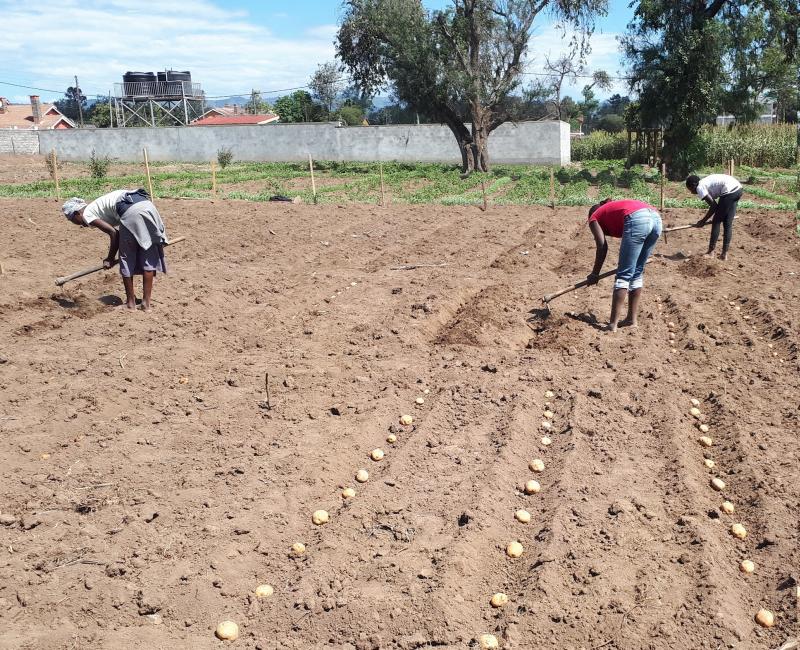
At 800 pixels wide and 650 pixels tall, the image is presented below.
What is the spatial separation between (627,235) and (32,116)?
193 ft

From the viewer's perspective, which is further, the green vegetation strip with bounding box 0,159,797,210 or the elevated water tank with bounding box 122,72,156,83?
the elevated water tank with bounding box 122,72,156,83

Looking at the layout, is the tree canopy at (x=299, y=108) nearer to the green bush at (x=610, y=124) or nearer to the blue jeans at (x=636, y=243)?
the green bush at (x=610, y=124)

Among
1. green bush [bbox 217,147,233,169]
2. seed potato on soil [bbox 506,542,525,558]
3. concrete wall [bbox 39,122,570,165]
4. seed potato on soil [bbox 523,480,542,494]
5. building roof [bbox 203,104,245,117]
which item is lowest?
seed potato on soil [bbox 506,542,525,558]

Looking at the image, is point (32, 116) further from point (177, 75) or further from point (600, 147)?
point (600, 147)

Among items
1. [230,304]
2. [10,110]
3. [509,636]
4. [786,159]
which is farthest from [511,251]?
[10,110]

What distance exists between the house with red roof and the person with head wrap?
5071cm

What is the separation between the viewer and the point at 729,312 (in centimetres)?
825

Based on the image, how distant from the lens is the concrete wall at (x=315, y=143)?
33.5m

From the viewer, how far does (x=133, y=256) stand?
808 centimetres

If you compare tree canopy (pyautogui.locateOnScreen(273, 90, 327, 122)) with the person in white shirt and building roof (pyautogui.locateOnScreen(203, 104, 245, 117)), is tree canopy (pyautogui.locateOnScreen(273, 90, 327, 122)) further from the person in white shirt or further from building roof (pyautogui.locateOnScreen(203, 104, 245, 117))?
the person in white shirt

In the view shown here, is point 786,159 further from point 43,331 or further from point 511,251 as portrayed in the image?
point 43,331

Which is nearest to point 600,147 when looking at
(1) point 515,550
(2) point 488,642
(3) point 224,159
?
(3) point 224,159

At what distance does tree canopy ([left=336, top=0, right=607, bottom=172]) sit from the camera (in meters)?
26.5

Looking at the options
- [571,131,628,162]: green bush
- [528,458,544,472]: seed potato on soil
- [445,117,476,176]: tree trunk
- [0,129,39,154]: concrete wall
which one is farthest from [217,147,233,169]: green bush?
[528,458,544,472]: seed potato on soil
